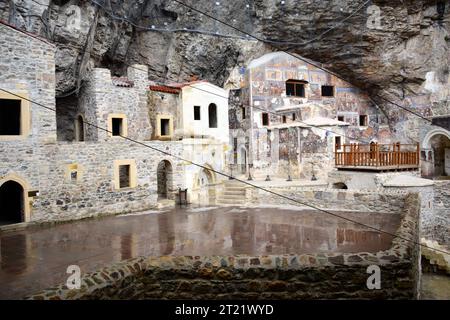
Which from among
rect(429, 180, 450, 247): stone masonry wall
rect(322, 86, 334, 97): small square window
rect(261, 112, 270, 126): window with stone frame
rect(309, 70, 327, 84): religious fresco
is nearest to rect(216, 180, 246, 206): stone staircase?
rect(261, 112, 270, 126): window with stone frame

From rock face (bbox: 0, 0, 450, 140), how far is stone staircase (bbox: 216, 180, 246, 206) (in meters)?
9.50

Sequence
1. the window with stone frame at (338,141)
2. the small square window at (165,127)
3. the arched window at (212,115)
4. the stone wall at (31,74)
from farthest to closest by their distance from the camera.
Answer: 1. the window with stone frame at (338,141)
2. the arched window at (212,115)
3. the small square window at (165,127)
4. the stone wall at (31,74)

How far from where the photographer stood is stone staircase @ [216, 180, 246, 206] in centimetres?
1700

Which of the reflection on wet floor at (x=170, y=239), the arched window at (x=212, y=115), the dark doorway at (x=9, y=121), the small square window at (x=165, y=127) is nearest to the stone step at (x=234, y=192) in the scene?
the reflection on wet floor at (x=170, y=239)

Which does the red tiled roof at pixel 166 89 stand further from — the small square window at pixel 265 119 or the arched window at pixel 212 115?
the small square window at pixel 265 119

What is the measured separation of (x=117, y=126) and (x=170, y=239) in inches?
349

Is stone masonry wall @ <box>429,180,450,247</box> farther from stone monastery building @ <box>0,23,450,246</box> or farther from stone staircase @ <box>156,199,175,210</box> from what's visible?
stone staircase @ <box>156,199,175,210</box>

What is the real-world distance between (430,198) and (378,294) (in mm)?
13977

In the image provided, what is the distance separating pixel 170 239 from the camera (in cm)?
1049

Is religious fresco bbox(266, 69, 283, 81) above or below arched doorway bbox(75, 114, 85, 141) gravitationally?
above

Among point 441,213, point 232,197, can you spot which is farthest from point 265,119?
point 441,213

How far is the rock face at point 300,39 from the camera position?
2262cm

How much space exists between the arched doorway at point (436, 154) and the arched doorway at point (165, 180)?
14819mm

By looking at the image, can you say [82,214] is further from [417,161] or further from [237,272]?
[417,161]
